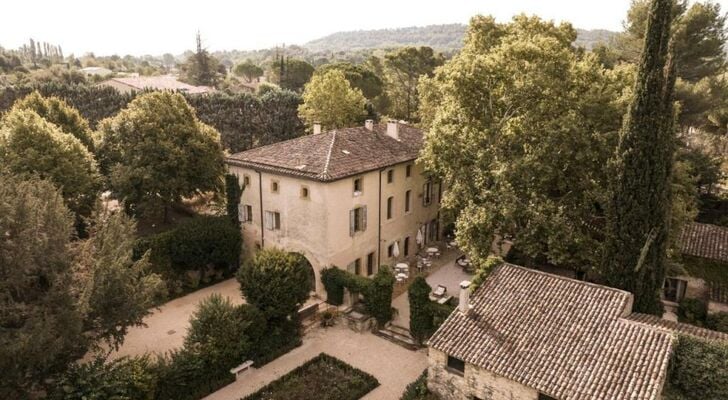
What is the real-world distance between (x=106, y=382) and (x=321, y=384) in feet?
27.5

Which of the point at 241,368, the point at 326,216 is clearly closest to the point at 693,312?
the point at 326,216

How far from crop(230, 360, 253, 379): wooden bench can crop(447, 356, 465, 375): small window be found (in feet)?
30.2

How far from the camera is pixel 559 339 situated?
1780cm

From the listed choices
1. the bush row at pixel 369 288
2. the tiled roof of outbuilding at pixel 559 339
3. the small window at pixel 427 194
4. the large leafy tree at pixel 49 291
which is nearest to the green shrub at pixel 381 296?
the bush row at pixel 369 288

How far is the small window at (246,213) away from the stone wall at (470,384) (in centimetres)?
1733

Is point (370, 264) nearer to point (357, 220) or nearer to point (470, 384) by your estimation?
point (357, 220)

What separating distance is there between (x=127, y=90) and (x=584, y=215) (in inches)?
2626

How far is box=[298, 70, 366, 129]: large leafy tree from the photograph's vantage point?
5316 centimetres

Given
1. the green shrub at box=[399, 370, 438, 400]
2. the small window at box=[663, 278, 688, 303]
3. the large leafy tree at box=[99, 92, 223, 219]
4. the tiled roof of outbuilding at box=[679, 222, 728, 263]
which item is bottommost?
the green shrub at box=[399, 370, 438, 400]

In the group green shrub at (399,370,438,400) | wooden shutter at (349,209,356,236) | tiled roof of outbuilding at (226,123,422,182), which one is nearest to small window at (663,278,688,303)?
green shrub at (399,370,438,400)

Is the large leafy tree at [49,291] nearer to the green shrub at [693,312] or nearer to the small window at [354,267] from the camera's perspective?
the small window at [354,267]

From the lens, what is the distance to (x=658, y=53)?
20.9m

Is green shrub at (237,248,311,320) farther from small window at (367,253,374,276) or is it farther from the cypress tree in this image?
the cypress tree

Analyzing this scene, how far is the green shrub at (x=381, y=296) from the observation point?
1003 inches
